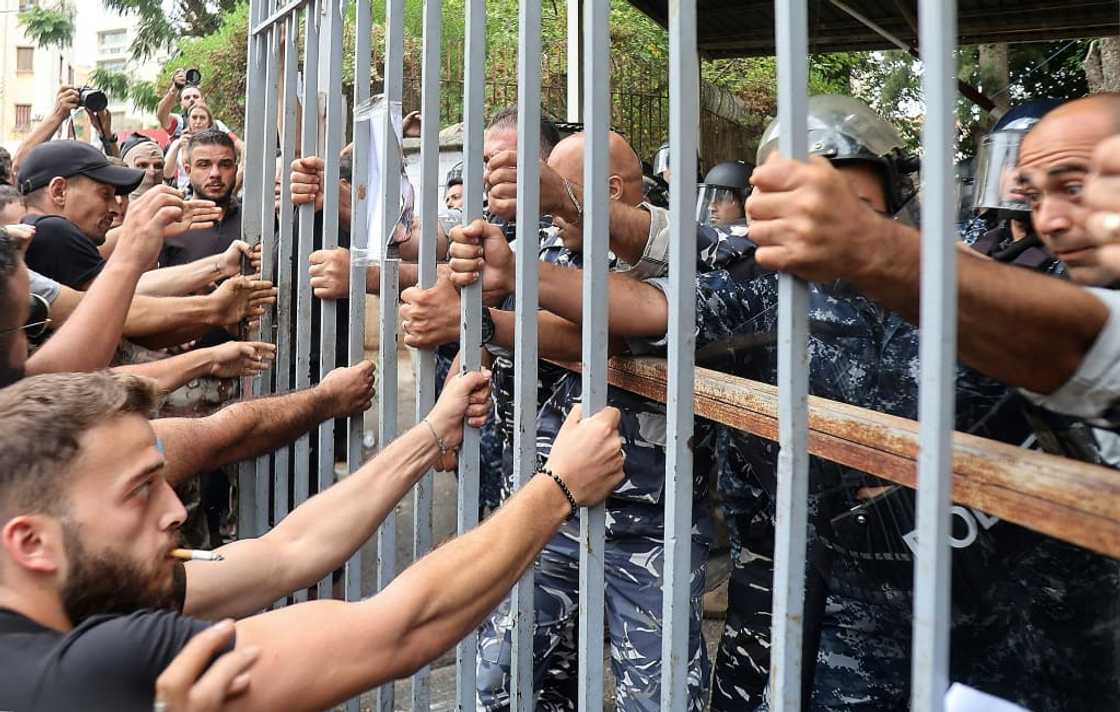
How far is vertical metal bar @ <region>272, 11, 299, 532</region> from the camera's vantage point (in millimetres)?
3051

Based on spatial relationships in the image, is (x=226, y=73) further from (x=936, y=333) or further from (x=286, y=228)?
(x=936, y=333)

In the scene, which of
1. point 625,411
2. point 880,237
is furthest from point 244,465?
point 880,237

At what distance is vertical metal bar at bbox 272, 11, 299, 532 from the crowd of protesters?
10 cm

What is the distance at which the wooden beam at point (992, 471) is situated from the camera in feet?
3.45

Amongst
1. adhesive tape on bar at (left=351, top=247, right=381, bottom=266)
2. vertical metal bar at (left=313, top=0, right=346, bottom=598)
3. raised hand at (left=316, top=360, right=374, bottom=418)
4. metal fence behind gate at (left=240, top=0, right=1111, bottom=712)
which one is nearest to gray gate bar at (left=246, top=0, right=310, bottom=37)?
metal fence behind gate at (left=240, top=0, right=1111, bottom=712)

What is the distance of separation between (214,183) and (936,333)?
13.4 feet

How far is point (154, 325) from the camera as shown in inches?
130

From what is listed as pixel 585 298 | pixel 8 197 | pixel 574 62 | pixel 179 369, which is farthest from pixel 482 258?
pixel 574 62

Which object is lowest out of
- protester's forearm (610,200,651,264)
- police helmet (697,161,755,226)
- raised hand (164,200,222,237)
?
protester's forearm (610,200,651,264)

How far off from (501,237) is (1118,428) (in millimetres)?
1243

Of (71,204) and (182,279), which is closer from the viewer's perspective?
(182,279)

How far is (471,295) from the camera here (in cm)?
211

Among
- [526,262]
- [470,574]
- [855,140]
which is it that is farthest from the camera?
[855,140]

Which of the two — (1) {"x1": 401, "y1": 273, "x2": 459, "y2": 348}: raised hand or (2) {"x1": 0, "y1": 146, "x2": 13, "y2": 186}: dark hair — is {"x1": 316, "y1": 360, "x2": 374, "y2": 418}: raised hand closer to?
(1) {"x1": 401, "y1": 273, "x2": 459, "y2": 348}: raised hand
